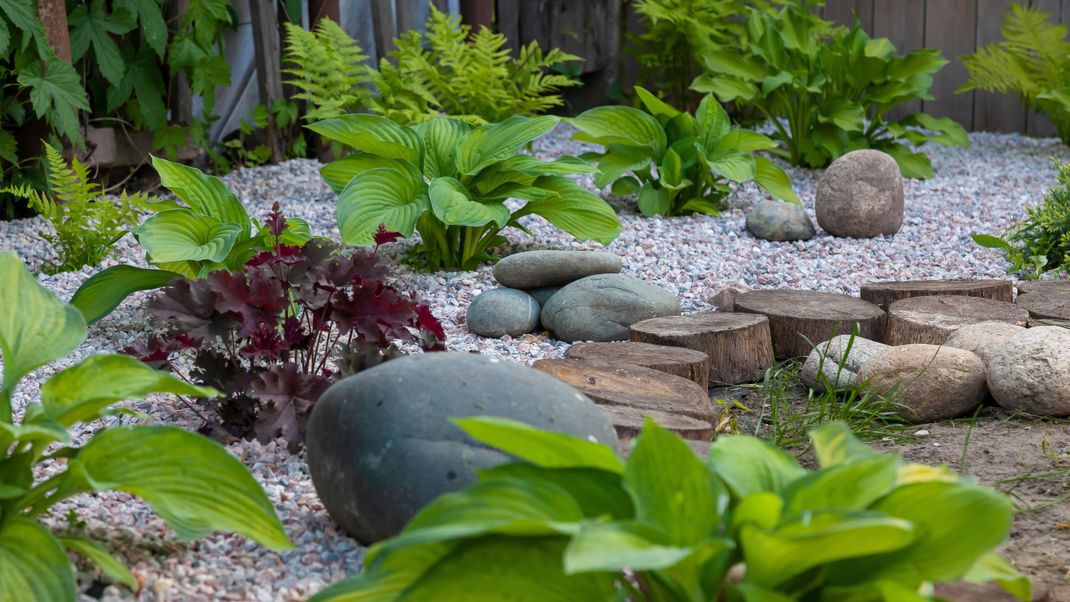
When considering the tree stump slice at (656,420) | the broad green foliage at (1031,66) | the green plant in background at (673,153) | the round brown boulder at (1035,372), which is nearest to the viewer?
the tree stump slice at (656,420)

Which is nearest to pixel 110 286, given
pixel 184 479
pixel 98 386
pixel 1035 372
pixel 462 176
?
pixel 462 176

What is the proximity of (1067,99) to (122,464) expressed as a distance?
20.5 feet

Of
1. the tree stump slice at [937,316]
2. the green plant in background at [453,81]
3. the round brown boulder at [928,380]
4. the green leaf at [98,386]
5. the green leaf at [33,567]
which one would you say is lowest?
the round brown boulder at [928,380]

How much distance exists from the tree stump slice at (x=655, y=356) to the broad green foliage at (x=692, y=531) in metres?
1.46

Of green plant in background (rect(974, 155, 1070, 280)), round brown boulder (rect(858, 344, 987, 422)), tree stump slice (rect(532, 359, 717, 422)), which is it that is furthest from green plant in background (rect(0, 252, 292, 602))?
green plant in background (rect(974, 155, 1070, 280))

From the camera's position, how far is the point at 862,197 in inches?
197

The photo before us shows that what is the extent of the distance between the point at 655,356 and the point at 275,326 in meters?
1.14

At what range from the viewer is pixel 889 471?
1.64 meters

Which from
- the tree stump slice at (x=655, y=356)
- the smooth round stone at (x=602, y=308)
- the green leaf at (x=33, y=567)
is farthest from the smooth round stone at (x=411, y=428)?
the smooth round stone at (x=602, y=308)

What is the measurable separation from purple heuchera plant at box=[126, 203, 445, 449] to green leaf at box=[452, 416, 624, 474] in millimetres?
1004

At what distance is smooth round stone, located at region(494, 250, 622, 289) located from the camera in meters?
3.88

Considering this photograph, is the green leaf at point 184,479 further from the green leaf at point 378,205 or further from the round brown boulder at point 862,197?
the round brown boulder at point 862,197

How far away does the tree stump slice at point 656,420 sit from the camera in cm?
259

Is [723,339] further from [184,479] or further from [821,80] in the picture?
[821,80]
